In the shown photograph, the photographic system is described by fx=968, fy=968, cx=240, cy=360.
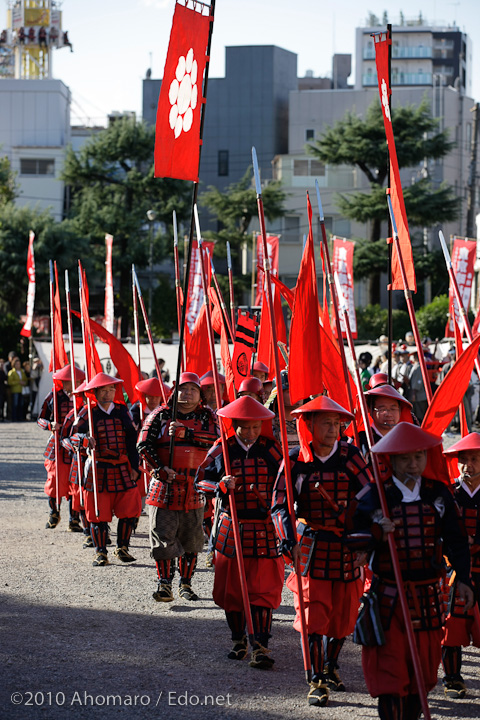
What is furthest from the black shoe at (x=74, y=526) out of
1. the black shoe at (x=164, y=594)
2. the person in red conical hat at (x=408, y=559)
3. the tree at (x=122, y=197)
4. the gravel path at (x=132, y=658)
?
the tree at (x=122, y=197)

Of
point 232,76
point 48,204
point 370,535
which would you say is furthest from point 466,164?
point 370,535

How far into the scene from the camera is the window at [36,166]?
51.6 m

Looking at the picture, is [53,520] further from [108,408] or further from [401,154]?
[401,154]

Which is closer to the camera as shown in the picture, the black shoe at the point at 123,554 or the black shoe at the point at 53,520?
the black shoe at the point at 123,554

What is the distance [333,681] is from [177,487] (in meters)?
2.62

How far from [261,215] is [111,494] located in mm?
3887

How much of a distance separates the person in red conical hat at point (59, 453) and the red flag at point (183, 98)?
4.63m

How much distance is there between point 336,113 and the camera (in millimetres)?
53562

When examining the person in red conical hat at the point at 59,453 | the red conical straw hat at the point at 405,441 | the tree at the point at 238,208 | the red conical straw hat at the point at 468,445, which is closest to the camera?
the red conical straw hat at the point at 405,441

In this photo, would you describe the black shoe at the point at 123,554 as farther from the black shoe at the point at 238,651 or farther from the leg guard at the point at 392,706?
the leg guard at the point at 392,706

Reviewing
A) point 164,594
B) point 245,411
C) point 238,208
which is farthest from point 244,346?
point 238,208

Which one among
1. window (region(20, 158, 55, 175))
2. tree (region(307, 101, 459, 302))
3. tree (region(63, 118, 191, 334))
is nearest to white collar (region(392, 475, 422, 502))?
tree (region(307, 101, 459, 302))

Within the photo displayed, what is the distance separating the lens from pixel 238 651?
249 inches

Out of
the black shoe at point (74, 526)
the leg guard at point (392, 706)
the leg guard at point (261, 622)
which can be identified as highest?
the leg guard at point (392, 706)
